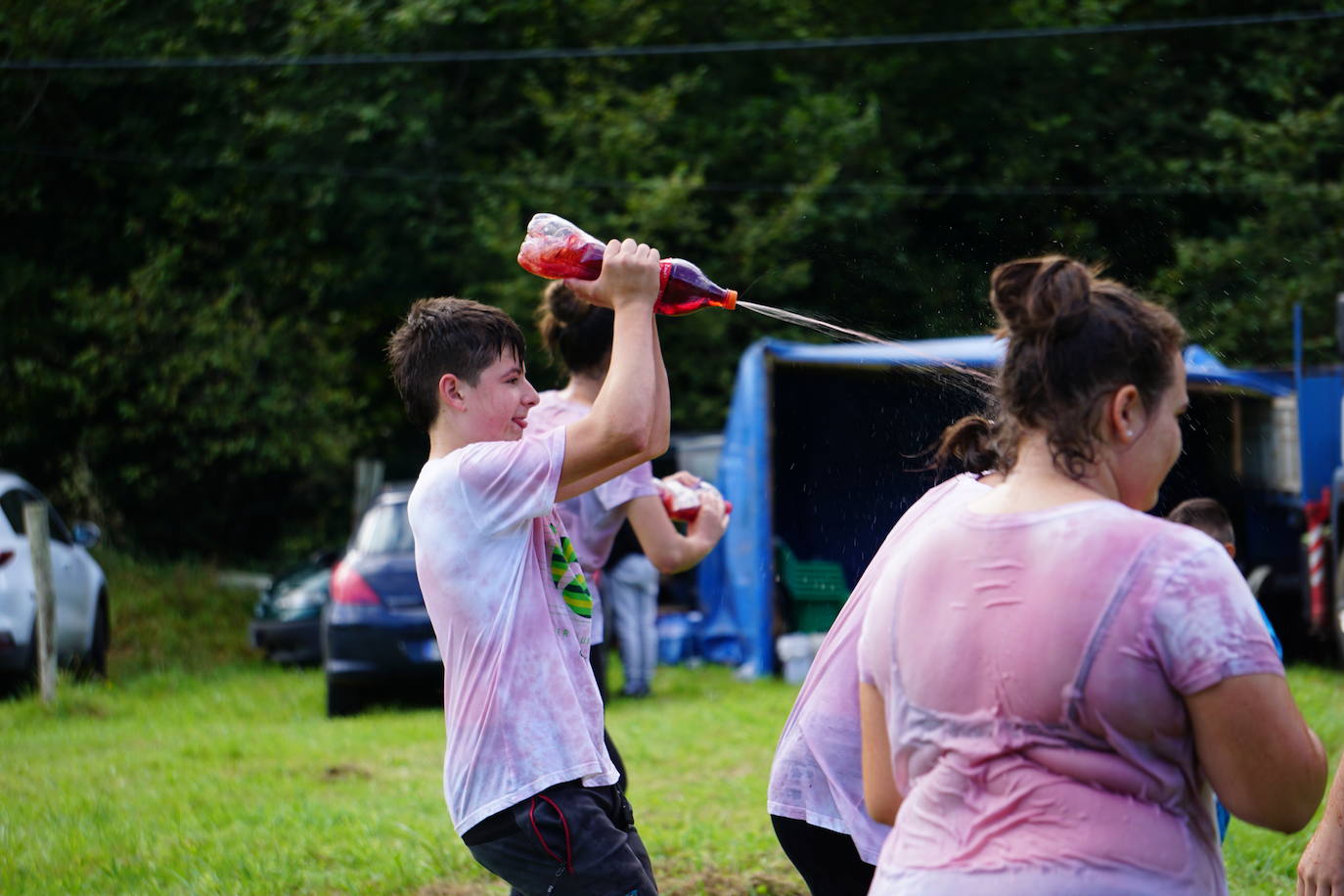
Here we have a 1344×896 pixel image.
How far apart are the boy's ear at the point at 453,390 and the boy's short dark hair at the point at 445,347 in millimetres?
13

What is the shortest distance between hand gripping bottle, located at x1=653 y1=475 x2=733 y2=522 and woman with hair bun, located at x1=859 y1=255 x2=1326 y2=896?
2.13 metres

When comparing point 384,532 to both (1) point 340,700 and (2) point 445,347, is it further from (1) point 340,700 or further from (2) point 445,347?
(2) point 445,347

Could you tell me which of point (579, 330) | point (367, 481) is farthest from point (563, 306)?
point (367, 481)

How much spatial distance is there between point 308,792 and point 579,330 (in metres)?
4.01

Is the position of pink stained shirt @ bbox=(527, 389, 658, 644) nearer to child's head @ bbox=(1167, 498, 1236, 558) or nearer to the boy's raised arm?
the boy's raised arm

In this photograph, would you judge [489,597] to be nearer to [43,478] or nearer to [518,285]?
[518,285]

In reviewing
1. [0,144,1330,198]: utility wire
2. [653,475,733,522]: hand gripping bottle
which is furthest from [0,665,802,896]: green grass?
[0,144,1330,198]: utility wire

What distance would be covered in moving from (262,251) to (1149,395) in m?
17.7

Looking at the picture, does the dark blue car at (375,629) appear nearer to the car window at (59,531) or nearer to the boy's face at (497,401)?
the car window at (59,531)

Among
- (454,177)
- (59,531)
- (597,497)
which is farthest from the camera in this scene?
(454,177)

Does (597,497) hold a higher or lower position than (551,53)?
lower

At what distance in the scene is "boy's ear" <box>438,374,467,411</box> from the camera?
2.95m

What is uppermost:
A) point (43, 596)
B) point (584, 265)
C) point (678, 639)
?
point (584, 265)

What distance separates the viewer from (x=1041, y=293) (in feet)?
6.18
